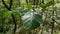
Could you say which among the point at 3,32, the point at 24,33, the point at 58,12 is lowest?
the point at 3,32

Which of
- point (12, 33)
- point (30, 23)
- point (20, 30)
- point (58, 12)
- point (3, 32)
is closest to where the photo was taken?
point (30, 23)

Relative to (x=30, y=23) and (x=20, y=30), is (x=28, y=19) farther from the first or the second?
(x=20, y=30)

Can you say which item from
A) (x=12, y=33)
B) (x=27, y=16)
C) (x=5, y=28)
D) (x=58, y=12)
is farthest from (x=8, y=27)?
(x=27, y=16)

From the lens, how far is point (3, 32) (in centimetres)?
190

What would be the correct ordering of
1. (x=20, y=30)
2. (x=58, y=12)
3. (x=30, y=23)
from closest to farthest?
(x=30, y=23) < (x=58, y=12) < (x=20, y=30)

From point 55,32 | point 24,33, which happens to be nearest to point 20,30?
point 24,33

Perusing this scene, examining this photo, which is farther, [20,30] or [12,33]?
[12,33]

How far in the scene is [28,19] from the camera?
0.60 m

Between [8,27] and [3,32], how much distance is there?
0.11 m

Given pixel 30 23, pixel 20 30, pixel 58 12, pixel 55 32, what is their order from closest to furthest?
pixel 30 23 → pixel 58 12 → pixel 55 32 → pixel 20 30

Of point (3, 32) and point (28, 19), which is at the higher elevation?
point (28, 19)

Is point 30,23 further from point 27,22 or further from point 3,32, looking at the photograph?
point 3,32

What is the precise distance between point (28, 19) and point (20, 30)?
94 cm

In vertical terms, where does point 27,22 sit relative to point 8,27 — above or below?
above
